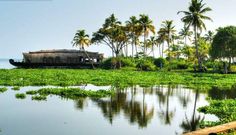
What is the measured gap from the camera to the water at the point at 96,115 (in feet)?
46.7

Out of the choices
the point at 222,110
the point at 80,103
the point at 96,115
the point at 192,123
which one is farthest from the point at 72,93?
the point at 192,123

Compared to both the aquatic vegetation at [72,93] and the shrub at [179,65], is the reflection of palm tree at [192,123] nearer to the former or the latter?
the aquatic vegetation at [72,93]

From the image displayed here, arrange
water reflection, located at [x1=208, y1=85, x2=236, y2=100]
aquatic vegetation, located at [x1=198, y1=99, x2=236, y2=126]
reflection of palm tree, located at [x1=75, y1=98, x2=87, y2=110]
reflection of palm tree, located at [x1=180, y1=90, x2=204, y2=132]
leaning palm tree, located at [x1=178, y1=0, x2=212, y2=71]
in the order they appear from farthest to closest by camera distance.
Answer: leaning palm tree, located at [x1=178, y1=0, x2=212, y2=71] → water reflection, located at [x1=208, y1=85, x2=236, y2=100] → reflection of palm tree, located at [x1=75, y1=98, x2=87, y2=110] → aquatic vegetation, located at [x1=198, y1=99, x2=236, y2=126] → reflection of palm tree, located at [x1=180, y1=90, x2=204, y2=132]

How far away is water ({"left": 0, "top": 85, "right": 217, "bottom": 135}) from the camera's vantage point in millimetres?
14242

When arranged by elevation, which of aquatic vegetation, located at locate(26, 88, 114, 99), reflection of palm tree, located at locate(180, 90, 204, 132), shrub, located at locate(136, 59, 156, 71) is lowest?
reflection of palm tree, located at locate(180, 90, 204, 132)

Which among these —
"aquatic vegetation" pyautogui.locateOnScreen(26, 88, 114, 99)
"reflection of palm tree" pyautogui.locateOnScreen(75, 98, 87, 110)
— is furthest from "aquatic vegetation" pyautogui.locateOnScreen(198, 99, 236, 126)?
"aquatic vegetation" pyautogui.locateOnScreen(26, 88, 114, 99)

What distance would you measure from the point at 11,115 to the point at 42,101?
477 cm

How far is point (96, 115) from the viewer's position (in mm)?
17438

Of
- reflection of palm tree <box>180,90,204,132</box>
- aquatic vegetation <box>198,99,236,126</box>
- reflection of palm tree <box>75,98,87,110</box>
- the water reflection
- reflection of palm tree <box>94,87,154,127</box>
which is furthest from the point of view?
the water reflection

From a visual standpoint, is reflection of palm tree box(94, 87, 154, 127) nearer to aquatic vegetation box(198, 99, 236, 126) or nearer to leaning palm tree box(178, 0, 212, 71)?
aquatic vegetation box(198, 99, 236, 126)

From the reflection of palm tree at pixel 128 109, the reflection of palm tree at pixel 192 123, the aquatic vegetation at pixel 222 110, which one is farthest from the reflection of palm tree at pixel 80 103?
the aquatic vegetation at pixel 222 110

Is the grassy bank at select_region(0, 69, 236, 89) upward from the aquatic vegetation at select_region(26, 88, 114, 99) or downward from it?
upward

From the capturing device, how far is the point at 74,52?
7725 cm

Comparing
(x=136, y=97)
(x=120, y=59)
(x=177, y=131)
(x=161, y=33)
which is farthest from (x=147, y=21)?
(x=177, y=131)
